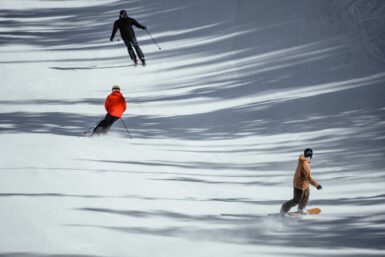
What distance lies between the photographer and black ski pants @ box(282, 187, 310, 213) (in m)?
10.3

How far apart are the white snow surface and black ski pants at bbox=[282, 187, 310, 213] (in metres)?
0.27

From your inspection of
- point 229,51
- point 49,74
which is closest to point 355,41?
point 229,51

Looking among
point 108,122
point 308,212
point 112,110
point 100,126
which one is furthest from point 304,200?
point 100,126

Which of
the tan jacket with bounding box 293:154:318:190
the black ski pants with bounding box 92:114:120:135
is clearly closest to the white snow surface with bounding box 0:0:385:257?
the black ski pants with bounding box 92:114:120:135

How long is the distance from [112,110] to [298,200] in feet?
15.7

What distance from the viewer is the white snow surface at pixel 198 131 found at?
364 inches

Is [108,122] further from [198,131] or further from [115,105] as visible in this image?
[198,131]

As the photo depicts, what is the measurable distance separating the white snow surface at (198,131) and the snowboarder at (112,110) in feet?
0.98

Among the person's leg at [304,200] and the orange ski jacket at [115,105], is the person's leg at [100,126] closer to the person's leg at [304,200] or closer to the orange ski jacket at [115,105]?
the orange ski jacket at [115,105]

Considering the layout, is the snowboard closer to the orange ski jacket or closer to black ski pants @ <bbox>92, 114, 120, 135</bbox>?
the orange ski jacket

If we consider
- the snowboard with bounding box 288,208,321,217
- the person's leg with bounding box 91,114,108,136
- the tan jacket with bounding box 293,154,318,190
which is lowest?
the snowboard with bounding box 288,208,321,217

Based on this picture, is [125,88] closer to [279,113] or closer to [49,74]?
[49,74]

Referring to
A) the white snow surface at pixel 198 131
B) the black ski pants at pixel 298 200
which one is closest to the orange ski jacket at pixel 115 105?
the white snow surface at pixel 198 131

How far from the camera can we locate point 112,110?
531 inches
